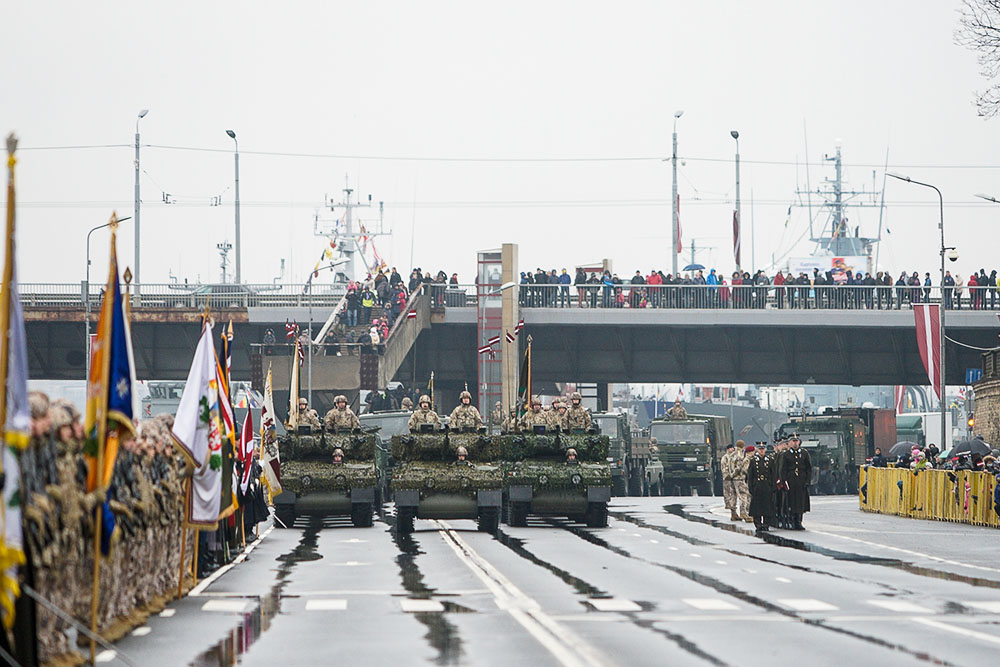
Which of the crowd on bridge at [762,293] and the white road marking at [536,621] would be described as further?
the crowd on bridge at [762,293]

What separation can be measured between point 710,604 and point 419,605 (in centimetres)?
299

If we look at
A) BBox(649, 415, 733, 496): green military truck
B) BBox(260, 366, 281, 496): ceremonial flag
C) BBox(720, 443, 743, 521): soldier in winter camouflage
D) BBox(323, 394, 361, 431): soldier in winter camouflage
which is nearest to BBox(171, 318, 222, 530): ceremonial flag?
BBox(260, 366, 281, 496): ceremonial flag

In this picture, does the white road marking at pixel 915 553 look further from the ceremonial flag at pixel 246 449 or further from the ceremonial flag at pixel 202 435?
the ceremonial flag at pixel 202 435

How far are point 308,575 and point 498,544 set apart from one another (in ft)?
21.0

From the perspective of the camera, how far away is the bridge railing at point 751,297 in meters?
55.5

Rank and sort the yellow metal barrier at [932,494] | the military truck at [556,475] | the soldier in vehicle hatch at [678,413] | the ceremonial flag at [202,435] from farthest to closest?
the soldier in vehicle hatch at [678,413] → the yellow metal barrier at [932,494] → the military truck at [556,475] → the ceremonial flag at [202,435]

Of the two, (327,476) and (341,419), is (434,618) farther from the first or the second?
(341,419)

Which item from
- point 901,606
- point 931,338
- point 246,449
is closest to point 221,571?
point 246,449

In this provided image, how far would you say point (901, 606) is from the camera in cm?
1709

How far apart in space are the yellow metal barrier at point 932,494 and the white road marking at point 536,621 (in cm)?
1475

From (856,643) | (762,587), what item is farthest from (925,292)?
(856,643)

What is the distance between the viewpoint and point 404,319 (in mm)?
57125

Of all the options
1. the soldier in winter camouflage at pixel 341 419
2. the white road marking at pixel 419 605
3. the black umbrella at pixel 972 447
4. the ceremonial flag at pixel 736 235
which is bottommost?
the white road marking at pixel 419 605

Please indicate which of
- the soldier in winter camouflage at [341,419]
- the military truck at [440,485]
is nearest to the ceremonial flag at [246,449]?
the military truck at [440,485]
